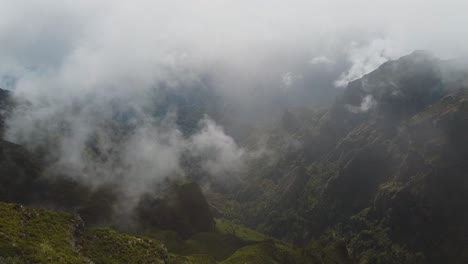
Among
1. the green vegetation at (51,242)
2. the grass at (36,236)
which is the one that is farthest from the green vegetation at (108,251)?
the grass at (36,236)

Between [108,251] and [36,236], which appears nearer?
[36,236]

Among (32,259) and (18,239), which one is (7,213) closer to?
(18,239)

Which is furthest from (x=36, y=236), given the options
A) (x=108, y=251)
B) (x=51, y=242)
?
(x=108, y=251)

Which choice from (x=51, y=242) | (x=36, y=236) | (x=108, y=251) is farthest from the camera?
(x=108, y=251)

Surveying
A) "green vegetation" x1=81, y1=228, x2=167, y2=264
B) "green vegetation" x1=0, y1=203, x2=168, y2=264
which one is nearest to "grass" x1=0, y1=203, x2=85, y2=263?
"green vegetation" x1=0, y1=203, x2=168, y2=264

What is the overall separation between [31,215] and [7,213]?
14.9 meters

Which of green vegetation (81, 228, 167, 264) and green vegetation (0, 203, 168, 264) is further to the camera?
green vegetation (81, 228, 167, 264)

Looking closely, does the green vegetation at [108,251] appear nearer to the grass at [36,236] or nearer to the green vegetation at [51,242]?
the green vegetation at [51,242]

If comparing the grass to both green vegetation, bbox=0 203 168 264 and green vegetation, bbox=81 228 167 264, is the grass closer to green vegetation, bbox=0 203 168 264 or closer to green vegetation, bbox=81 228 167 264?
green vegetation, bbox=0 203 168 264

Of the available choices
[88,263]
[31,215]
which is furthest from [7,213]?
[88,263]

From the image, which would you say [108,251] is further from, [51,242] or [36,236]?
[36,236]

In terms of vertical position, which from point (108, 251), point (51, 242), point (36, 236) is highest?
point (108, 251)

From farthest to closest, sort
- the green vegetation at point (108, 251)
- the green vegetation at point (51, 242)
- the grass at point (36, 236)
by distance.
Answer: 1. the green vegetation at point (108, 251)
2. the green vegetation at point (51, 242)
3. the grass at point (36, 236)

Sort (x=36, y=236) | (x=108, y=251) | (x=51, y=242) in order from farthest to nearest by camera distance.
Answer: (x=108, y=251) < (x=36, y=236) < (x=51, y=242)
